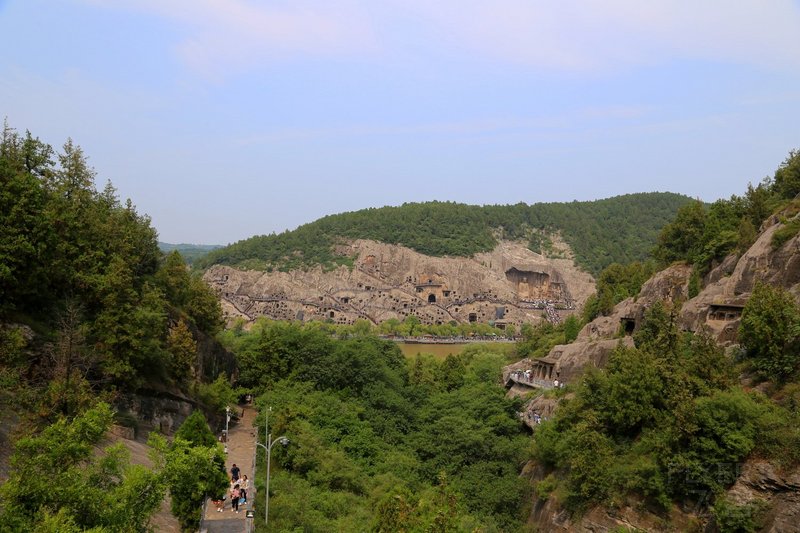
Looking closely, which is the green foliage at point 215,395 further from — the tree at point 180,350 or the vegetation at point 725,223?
the vegetation at point 725,223

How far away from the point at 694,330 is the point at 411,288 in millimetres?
91432

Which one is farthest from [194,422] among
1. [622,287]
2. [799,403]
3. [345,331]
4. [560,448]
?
[345,331]

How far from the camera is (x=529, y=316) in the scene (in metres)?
114

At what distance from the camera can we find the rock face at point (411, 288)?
11294cm

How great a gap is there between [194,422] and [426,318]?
9016 cm

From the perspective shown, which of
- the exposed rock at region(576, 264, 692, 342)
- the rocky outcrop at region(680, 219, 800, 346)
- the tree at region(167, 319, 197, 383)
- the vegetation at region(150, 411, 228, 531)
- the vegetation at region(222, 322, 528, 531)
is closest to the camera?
the vegetation at region(150, 411, 228, 531)

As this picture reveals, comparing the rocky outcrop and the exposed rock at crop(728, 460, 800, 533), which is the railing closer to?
the rocky outcrop

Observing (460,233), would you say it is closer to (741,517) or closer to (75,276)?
(75,276)

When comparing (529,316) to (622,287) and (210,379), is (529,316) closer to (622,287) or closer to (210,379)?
(622,287)

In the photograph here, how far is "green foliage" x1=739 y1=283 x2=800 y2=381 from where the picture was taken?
23.9m

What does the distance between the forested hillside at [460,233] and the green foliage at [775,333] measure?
104 m

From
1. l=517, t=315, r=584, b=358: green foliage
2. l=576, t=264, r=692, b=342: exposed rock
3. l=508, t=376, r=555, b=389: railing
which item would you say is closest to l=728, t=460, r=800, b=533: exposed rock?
l=576, t=264, r=692, b=342: exposed rock

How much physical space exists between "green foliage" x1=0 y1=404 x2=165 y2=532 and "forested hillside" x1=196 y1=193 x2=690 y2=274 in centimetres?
11177

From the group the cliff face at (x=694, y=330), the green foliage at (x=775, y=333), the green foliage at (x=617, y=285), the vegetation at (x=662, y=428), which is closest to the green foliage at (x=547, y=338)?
the green foliage at (x=617, y=285)
